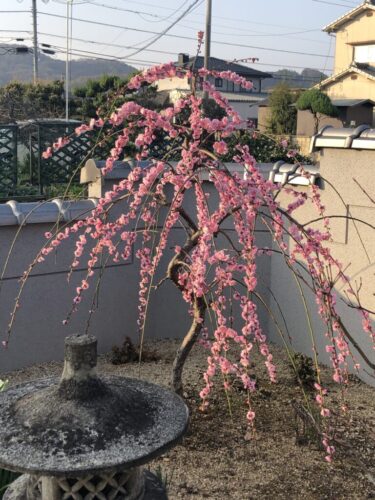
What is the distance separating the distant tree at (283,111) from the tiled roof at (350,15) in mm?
5312

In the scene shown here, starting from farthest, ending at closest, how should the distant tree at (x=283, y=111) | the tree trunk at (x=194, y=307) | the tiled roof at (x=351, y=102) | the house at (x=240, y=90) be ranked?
1. the house at (x=240, y=90)
2. the distant tree at (x=283, y=111)
3. the tiled roof at (x=351, y=102)
4. the tree trunk at (x=194, y=307)

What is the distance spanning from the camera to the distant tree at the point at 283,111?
31.5 meters

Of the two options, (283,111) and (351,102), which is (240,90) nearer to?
(283,111)

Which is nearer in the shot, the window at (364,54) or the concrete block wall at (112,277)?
the concrete block wall at (112,277)

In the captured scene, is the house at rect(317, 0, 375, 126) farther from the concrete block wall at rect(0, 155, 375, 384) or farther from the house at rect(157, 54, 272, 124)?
the concrete block wall at rect(0, 155, 375, 384)

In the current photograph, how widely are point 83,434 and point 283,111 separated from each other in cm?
3140

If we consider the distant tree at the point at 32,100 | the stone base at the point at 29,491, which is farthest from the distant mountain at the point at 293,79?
the stone base at the point at 29,491

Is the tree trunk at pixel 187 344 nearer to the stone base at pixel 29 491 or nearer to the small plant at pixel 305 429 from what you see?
the small plant at pixel 305 429

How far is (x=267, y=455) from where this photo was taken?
394 cm

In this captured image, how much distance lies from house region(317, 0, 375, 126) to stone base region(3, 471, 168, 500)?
1134 inches

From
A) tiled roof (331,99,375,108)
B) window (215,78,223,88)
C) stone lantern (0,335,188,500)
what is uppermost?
window (215,78,223,88)

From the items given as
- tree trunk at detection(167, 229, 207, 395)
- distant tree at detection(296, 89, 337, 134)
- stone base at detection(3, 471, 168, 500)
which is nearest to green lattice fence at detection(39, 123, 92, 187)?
tree trunk at detection(167, 229, 207, 395)

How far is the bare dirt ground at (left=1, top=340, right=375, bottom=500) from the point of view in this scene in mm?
3553

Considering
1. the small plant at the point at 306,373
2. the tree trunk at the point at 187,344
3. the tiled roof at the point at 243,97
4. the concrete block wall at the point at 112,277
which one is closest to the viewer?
the tree trunk at the point at 187,344
